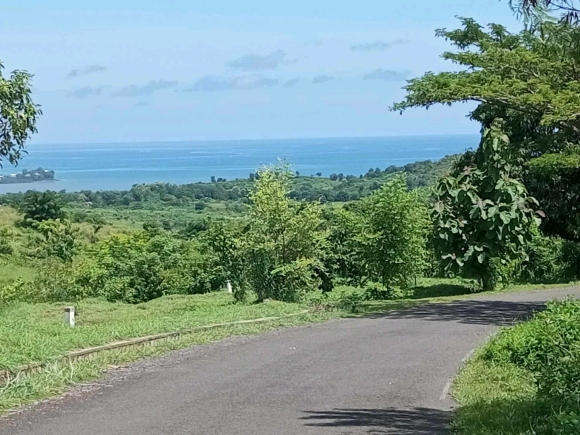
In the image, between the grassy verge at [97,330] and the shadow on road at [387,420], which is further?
the grassy verge at [97,330]

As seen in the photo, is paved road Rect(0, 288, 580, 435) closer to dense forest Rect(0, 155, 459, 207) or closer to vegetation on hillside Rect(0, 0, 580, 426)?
vegetation on hillside Rect(0, 0, 580, 426)

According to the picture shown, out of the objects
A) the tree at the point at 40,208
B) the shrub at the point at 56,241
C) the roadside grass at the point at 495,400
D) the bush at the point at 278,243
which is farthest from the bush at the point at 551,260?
the tree at the point at 40,208

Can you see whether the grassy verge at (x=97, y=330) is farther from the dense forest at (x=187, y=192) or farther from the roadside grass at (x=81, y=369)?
the dense forest at (x=187, y=192)

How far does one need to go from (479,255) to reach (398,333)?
9.42 m

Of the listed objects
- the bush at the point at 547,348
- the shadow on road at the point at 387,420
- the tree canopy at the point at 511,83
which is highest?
the tree canopy at the point at 511,83

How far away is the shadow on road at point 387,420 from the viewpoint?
316 inches

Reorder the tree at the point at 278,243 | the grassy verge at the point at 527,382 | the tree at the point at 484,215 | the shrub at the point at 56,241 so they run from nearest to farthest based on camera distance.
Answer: the grassy verge at the point at 527,382
the tree at the point at 278,243
the tree at the point at 484,215
the shrub at the point at 56,241

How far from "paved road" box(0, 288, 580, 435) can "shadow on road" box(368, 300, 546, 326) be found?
1.69 metres

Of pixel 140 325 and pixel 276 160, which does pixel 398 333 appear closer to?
pixel 140 325

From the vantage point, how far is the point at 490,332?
15062 millimetres

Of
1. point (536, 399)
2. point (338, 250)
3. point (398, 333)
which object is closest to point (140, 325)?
point (398, 333)

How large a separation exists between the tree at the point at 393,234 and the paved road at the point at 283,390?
831 cm

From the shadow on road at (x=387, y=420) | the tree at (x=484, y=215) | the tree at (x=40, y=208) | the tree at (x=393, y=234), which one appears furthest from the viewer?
the tree at (x=40, y=208)

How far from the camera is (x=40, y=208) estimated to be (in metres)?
47.9
